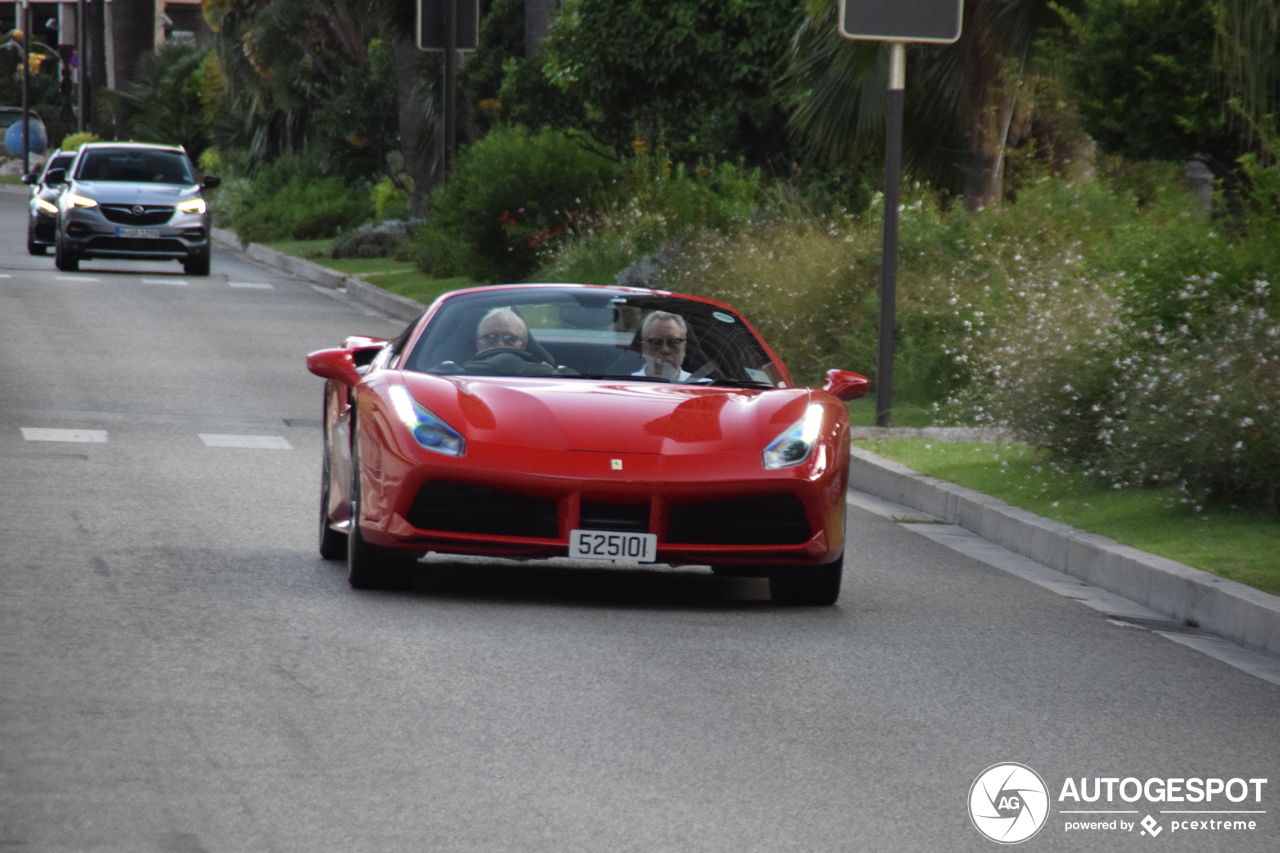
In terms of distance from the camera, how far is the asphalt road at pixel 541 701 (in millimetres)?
5422

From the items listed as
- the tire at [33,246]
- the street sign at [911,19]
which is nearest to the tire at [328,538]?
the street sign at [911,19]

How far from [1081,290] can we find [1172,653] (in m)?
6.77

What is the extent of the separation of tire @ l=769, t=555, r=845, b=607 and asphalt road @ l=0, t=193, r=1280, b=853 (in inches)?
4.7

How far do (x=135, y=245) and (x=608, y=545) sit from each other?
24339 millimetres

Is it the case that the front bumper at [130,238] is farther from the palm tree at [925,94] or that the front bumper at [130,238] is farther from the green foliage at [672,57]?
the palm tree at [925,94]

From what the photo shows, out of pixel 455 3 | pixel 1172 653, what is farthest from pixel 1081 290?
pixel 455 3

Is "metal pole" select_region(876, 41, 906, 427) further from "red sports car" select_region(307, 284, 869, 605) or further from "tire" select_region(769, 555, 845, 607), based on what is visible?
"tire" select_region(769, 555, 845, 607)

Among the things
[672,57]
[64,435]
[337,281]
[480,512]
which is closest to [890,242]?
[64,435]

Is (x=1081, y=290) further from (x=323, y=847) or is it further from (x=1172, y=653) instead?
(x=323, y=847)

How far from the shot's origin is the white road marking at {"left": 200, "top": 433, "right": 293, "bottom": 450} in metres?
14.4

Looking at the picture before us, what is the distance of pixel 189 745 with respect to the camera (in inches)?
237

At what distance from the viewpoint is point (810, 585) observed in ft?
29.5

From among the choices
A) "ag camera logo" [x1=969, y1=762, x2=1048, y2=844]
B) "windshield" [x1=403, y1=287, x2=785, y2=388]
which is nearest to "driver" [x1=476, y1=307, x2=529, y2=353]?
"windshield" [x1=403, y1=287, x2=785, y2=388]

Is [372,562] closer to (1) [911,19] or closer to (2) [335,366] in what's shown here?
(2) [335,366]
